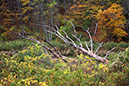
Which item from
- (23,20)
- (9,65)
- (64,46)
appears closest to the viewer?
(9,65)

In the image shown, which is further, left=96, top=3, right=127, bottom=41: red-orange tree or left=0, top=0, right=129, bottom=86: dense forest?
left=96, top=3, right=127, bottom=41: red-orange tree

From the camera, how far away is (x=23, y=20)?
591 inches

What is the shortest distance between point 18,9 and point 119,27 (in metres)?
11.2

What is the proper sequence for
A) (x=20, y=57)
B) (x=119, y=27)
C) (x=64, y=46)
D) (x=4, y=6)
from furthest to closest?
(x=4, y=6) → (x=119, y=27) → (x=64, y=46) → (x=20, y=57)

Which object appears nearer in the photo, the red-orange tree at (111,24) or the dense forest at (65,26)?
the dense forest at (65,26)

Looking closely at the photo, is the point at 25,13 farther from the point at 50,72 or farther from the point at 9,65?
the point at 50,72

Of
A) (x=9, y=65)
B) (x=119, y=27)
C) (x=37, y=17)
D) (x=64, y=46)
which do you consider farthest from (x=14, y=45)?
(x=119, y=27)

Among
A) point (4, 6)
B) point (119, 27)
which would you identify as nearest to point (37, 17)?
point (4, 6)

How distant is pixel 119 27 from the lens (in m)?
13.0

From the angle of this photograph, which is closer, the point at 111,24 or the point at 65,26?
the point at 65,26

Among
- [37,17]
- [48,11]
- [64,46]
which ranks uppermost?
[48,11]

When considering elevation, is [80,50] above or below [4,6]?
below

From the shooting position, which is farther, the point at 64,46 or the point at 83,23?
the point at 83,23

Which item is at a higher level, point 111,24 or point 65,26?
point 65,26
